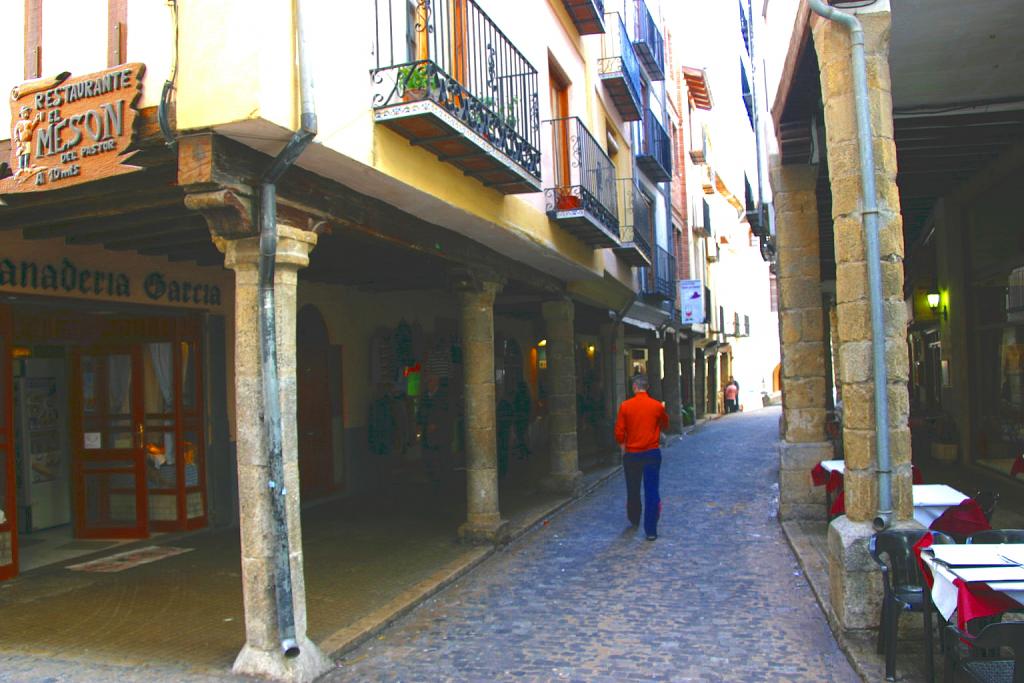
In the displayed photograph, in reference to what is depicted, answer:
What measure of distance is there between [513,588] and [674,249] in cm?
1819

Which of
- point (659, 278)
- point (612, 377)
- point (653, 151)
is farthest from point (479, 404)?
point (653, 151)

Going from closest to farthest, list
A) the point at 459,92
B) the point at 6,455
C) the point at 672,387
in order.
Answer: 1. the point at 459,92
2. the point at 6,455
3. the point at 672,387

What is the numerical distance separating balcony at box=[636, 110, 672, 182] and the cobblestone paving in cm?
1004

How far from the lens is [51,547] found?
845 cm

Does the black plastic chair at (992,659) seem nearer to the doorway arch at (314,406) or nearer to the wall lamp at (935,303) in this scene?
the doorway arch at (314,406)

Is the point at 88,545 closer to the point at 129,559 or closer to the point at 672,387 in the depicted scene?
the point at 129,559

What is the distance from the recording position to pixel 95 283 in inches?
303

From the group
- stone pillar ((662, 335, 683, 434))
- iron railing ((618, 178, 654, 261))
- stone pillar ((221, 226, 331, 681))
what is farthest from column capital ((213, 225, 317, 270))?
stone pillar ((662, 335, 683, 434))

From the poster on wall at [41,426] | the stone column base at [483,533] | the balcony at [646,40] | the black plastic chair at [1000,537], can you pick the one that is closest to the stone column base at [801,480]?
the stone column base at [483,533]

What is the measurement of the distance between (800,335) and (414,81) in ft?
17.4

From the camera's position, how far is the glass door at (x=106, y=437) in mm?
8891

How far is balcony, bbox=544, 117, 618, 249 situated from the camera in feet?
32.1

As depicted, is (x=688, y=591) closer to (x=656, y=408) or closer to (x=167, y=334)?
(x=656, y=408)

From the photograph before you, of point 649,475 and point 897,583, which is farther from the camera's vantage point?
point 649,475
